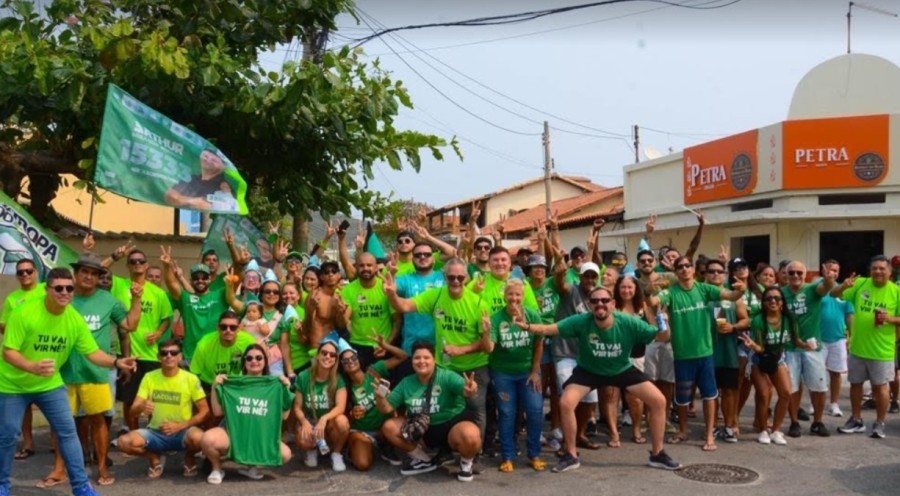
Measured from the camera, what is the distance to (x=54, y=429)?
5668mm

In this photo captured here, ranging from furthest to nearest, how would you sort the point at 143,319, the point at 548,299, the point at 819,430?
the point at 819,430
the point at 548,299
the point at 143,319

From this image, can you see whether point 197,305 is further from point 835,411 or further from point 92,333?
point 835,411

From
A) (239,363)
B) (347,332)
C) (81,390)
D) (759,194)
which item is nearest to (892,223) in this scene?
(759,194)

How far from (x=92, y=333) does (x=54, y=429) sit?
0.94 meters

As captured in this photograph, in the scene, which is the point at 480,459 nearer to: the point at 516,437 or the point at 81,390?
the point at 516,437

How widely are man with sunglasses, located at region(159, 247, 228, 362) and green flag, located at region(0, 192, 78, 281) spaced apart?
0.99m

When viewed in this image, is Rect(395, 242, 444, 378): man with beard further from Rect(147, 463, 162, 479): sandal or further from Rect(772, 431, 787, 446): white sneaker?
Rect(772, 431, 787, 446): white sneaker

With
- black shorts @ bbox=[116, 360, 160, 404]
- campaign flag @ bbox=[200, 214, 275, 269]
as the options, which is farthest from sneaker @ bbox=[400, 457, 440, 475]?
campaign flag @ bbox=[200, 214, 275, 269]

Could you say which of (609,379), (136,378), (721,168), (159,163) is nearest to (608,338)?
(609,379)

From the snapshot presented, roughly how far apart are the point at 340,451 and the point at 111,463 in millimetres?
1978

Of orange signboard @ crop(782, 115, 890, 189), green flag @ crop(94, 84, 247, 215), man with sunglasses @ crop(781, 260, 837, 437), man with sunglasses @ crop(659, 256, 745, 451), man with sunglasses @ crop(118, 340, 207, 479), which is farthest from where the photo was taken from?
orange signboard @ crop(782, 115, 890, 189)

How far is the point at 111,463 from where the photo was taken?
6922mm

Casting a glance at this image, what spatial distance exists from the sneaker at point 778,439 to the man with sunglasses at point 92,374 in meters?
5.84

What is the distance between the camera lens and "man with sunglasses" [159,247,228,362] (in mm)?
7637
